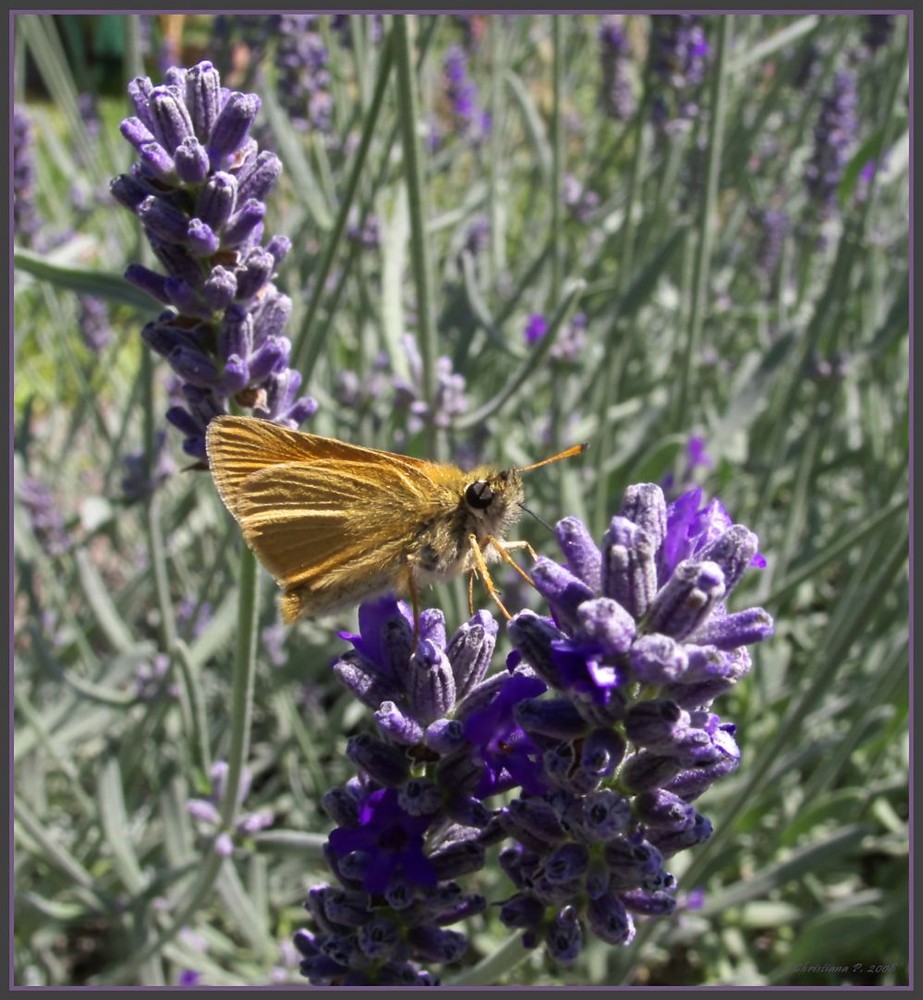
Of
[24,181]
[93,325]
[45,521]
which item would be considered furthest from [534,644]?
[93,325]

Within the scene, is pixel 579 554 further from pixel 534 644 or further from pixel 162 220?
pixel 162 220

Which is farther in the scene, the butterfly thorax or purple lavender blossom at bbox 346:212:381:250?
purple lavender blossom at bbox 346:212:381:250

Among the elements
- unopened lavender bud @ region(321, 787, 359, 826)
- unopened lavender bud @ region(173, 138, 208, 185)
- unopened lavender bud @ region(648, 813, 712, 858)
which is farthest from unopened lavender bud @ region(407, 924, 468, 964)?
unopened lavender bud @ region(173, 138, 208, 185)

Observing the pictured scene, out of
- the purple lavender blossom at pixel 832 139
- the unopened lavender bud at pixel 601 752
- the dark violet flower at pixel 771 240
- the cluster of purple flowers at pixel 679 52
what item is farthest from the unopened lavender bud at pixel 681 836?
the dark violet flower at pixel 771 240

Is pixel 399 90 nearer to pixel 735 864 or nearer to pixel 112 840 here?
pixel 112 840

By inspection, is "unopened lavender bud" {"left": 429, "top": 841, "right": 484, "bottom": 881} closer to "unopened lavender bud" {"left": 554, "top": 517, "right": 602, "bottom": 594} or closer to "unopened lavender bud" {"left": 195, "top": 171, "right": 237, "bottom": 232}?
"unopened lavender bud" {"left": 554, "top": 517, "right": 602, "bottom": 594}

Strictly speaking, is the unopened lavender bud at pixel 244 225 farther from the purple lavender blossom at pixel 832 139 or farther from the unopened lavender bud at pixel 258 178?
the purple lavender blossom at pixel 832 139
